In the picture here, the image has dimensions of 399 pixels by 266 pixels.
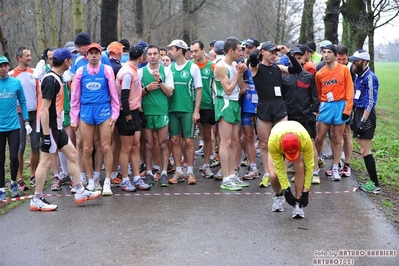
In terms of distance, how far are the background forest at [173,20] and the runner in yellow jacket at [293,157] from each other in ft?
31.8

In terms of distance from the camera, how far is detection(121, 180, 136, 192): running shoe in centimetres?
855

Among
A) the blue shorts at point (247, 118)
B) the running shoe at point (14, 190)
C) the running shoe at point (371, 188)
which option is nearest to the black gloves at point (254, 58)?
the blue shorts at point (247, 118)

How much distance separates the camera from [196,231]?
6539mm

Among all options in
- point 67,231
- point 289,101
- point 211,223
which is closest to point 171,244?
point 211,223

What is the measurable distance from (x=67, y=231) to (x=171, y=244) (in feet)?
4.76

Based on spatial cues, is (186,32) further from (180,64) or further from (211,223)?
(211,223)

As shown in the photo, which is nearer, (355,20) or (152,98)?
(152,98)

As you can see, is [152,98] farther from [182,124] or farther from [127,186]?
[127,186]

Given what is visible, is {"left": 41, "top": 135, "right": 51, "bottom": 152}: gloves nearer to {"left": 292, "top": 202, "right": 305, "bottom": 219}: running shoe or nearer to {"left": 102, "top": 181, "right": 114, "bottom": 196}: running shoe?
{"left": 102, "top": 181, "right": 114, "bottom": 196}: running shoe

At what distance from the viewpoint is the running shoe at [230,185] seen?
28.1ft

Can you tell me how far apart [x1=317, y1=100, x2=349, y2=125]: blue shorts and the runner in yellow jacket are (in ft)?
8.18

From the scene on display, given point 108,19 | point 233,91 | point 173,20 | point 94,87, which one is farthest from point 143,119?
point 173,20

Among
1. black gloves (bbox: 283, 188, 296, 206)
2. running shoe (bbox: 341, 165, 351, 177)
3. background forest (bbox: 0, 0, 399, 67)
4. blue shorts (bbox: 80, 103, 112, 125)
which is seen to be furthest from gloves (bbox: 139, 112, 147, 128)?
background forest (bbox: 0, 0, 399, 67)

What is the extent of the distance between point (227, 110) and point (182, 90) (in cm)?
93
